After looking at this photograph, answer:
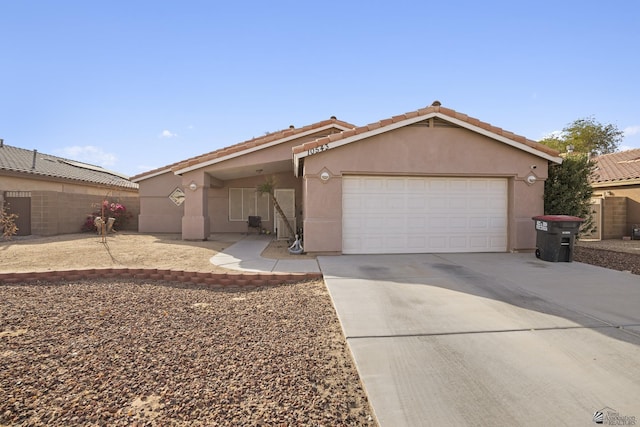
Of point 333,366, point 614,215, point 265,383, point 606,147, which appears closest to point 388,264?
point 333,366

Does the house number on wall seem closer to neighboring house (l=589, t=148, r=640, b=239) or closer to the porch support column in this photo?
the porch support column

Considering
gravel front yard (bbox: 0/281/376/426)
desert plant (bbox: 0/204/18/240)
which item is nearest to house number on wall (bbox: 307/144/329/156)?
gravel front yard (bbox: 0/281/376/426)

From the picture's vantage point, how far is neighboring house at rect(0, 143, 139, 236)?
46.0 feet

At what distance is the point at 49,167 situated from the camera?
59.5 ft

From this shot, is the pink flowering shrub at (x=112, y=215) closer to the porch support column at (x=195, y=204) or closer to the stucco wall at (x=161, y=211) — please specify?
the stucco wall at (x=161, y=211)

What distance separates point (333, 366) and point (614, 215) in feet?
57.7

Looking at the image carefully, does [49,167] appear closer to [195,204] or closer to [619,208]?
[195,204]

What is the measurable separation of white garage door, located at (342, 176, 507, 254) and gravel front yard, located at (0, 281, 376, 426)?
4.10m

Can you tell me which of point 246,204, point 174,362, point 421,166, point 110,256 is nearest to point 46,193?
point 246,204

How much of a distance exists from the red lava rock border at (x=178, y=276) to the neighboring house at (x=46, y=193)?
Answer: 744cm

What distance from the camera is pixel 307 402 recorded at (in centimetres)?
264

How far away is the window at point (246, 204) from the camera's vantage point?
52.9 feet

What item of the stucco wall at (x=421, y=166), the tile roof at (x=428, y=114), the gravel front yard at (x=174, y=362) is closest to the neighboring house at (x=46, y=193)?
the stucco wall at (x=421, y=166)

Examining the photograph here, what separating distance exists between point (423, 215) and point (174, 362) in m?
7.64
